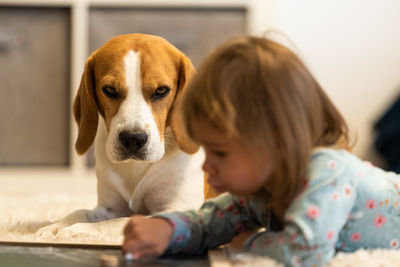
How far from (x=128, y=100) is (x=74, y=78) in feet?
6.69

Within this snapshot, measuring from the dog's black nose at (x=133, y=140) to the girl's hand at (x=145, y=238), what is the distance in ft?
1.41

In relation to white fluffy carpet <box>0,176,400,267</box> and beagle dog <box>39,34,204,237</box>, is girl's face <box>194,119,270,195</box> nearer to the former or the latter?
white fluffy carpet <box>0,176,400,267</box>

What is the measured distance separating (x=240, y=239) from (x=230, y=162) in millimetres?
187

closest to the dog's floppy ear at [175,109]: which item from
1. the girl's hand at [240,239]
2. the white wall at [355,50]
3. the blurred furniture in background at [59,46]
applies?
the girl's hand at [240,239]

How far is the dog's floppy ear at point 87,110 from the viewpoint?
1641 mm

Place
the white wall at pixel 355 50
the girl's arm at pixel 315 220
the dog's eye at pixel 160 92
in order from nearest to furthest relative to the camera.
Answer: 1. the girl's arm at pixel 315 220
2. the dog's eye at pixel 160 92
3. the white wall at pixel 355 50

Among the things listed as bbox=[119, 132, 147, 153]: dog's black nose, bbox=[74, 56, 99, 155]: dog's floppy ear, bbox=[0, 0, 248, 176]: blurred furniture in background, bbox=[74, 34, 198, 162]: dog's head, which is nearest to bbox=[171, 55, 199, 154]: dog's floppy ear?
bbox=[74, 34, 198, 162]: dog's head

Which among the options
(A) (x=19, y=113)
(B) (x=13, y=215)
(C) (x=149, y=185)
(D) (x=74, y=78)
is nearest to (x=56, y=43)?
(D) (x=74, y=78)

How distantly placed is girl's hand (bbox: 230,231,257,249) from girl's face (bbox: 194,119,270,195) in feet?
0.36

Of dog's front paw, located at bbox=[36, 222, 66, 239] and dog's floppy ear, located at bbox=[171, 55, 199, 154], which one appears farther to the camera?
dog's floppy ear, located at bbox=[171, 55, 199, 154]

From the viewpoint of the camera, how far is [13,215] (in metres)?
1.85

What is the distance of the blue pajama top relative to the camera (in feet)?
3.23

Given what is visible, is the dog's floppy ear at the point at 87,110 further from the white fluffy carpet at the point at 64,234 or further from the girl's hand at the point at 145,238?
the girl's hand at the point at 145,238

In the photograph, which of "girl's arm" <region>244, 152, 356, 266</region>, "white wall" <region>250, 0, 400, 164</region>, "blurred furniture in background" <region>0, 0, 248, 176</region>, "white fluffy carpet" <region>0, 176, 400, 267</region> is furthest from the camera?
"white wall" <region>250, 0, 400, 164</region>
